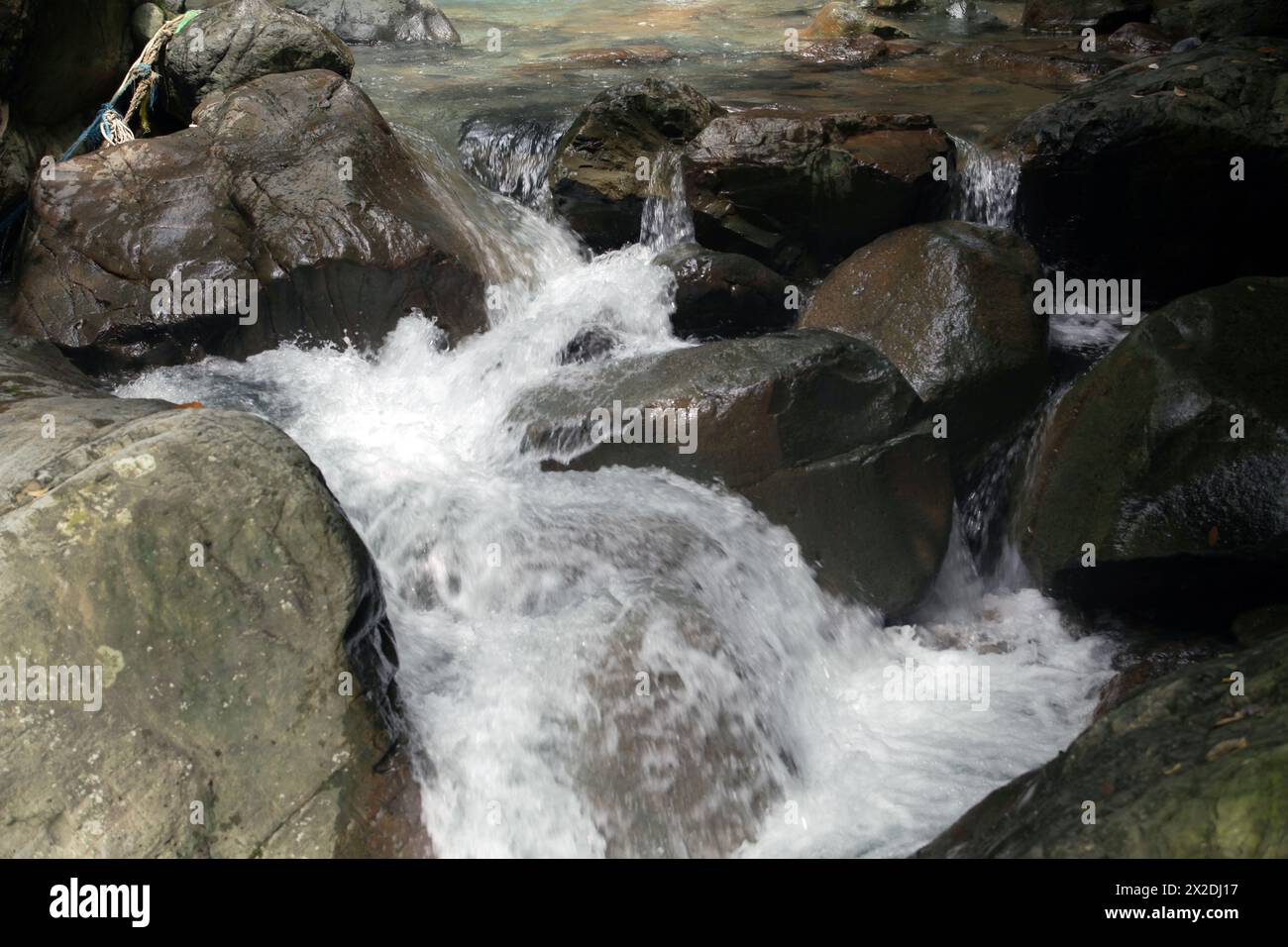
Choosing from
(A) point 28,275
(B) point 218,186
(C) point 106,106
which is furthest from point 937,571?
(C) point 106,106

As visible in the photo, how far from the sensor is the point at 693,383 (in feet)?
17.2

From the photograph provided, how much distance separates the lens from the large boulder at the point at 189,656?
10.4 ft

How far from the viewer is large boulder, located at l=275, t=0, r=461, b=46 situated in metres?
12.1

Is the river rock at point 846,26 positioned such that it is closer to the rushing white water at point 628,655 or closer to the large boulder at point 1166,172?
the large boulder at point 1166,172

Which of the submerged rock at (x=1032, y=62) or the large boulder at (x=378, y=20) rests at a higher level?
the large boulder at (x=378, y=20)

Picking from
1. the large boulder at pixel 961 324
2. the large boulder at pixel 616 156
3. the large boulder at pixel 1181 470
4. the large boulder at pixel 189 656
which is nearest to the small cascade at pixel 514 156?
the large boulder at pixel 616 156

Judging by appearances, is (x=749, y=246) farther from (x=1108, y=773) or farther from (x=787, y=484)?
(x=1108, y=773)

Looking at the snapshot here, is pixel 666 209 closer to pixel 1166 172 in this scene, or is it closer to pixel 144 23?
pixel 1166 172

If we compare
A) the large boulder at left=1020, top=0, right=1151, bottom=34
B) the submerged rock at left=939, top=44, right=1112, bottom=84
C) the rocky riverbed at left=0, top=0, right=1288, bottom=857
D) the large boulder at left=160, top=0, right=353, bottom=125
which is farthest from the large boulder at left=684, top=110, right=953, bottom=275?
the large boulder at left=1020, top=0, right=1151, bottom=34

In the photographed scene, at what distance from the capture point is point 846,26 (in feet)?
38.6

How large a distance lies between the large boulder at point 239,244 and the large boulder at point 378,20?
19.8 feet

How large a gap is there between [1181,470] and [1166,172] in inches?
97.3

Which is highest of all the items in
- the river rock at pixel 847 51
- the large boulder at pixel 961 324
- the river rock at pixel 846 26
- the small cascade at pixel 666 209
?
the river rock at pixel 846 26

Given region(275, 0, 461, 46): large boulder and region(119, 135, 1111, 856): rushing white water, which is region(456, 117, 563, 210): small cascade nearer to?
region(119, 135, 1111, 856): rushing white water
